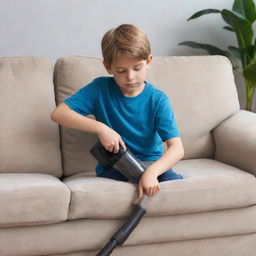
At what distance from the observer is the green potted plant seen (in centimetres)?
331

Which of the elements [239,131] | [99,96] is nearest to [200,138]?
[239,131]

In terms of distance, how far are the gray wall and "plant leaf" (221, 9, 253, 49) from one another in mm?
256

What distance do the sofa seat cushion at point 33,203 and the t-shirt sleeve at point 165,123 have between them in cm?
47

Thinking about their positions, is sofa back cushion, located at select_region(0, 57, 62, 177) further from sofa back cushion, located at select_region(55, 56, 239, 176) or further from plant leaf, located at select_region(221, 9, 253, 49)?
plant leaf, located at select_region(221, 9, 253, 49)

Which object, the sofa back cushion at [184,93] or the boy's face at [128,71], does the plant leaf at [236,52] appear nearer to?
the sofa back cushion at [184,93]

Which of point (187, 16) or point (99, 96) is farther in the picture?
point (187, 16)

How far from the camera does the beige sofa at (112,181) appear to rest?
82.0 inches

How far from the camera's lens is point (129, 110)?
2373 millimetres

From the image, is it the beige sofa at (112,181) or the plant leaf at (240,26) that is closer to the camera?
the beige sofa at (112,181)

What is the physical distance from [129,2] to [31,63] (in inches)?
38.2

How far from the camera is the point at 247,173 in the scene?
94.3 inches

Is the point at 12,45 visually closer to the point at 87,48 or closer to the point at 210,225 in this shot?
the point at 87,48

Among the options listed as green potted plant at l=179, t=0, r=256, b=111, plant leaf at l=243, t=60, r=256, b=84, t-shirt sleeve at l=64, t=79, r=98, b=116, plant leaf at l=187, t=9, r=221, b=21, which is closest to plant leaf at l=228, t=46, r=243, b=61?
green potted plant at l=179, t=0, r=256, b=111

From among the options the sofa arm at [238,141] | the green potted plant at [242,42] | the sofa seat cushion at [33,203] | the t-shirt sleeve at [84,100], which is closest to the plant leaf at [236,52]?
the green potted plant at [242,42]
